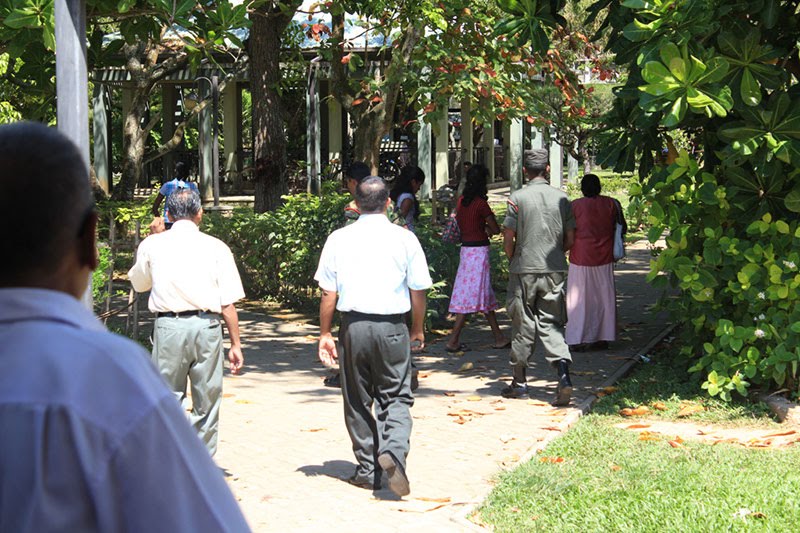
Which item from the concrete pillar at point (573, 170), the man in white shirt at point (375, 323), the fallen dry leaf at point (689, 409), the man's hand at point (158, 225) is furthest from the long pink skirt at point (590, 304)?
the concrete pillar at point (573, 170)

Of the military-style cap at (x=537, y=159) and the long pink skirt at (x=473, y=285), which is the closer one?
the military-style cap at (x=537, y=159)

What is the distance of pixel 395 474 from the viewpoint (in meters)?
6.49

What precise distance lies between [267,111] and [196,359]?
9.63 metres

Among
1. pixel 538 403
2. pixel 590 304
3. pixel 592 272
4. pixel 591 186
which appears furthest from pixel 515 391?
pixel 591 186

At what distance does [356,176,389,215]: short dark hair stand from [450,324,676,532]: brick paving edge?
73.2 inches

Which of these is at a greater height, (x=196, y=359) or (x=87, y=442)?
(x=87, y=442)

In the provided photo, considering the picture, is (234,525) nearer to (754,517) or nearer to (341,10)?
(754,517)

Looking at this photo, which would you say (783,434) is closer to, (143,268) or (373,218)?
(373,218)

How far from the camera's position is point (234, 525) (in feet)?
5.67

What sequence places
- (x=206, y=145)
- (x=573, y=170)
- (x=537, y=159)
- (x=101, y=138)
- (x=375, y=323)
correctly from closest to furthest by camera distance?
1. (x=375, y=323)
2. (x=537, y=159)
3. (x=206, y=145)
4. (x=101, y=138)
5. (x=573, y=170)

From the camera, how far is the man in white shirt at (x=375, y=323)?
6609mm

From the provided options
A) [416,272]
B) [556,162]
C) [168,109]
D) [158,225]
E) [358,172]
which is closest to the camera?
[416,272]

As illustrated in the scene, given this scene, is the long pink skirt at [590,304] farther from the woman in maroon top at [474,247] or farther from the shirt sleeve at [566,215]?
the shirt sleeve at [566,215]

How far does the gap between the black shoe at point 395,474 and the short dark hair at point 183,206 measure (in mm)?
1824
